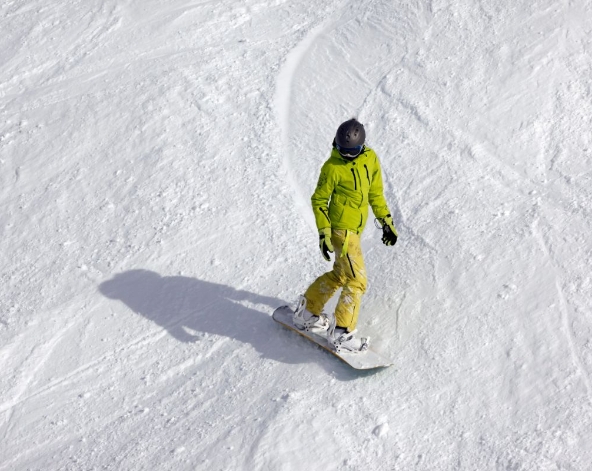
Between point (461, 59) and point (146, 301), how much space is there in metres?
5.38

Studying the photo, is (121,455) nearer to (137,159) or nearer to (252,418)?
(252,418)

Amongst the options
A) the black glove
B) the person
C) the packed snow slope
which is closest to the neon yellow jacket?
the person

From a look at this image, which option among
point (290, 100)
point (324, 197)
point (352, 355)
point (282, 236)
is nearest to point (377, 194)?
point (324, 197)

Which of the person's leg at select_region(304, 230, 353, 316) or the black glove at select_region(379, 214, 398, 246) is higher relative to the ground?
the black glove at select_region(379, 214, 398, 246)

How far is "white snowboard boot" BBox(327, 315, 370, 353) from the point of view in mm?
6953

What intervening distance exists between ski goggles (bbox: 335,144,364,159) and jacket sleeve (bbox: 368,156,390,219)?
339mm

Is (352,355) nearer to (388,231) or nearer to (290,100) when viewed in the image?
(388,231)

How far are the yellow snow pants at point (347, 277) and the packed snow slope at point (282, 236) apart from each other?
0.51m

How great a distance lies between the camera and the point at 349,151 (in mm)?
6461

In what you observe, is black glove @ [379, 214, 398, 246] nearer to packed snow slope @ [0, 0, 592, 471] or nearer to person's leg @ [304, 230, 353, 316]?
person's leg @ [304, 230, 353, 316]

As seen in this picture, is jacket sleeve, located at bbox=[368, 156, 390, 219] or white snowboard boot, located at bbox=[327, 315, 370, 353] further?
white snowboard boot, located at bbox=[327, 315, 370, 353]

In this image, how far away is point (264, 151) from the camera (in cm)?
1012

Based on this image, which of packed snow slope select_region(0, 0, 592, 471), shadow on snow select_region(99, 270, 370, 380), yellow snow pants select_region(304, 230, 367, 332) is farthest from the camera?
shadow on snow select_region(99, 270, 370, 380)

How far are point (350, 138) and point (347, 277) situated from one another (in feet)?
4.26
